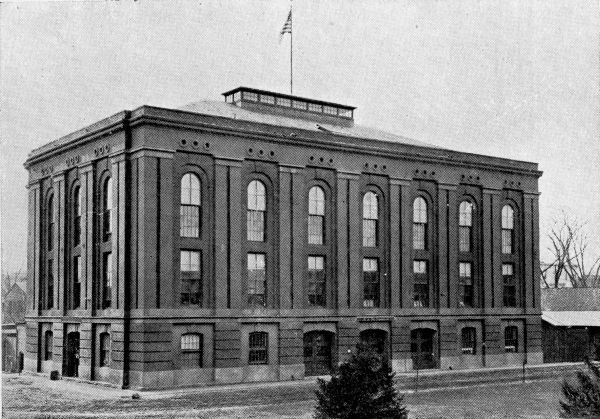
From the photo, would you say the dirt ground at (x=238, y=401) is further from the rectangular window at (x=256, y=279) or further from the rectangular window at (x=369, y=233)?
the rectangular window at (x=369, y=233)

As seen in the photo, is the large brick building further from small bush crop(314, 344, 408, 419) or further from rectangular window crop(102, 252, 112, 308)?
small bush crop(314, 344, 408, 419)

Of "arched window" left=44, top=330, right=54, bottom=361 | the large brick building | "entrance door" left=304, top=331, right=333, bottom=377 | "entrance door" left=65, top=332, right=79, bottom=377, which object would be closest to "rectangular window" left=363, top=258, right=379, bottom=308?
the large brick building

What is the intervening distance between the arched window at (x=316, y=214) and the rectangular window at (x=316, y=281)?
3.72 ft

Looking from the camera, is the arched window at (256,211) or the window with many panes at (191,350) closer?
the window with many panes at (191,350)

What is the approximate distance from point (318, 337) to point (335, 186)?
868 cm

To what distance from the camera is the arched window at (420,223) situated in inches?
1948

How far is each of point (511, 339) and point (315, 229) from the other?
57.5 feet

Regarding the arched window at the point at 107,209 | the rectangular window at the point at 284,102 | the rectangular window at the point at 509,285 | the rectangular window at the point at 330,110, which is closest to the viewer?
the arched window at the point at 107,209

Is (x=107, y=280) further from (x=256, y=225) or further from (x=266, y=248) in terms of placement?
(x=266, y=248)

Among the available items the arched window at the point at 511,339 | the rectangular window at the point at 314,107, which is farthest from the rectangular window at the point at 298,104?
the arched window at the point at 511,339

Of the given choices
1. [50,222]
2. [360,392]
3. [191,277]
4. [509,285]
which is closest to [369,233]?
[191,277]

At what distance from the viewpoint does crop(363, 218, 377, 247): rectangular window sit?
47094mm

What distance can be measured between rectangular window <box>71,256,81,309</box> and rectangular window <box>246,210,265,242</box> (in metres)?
10.2

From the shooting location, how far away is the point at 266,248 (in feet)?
140
